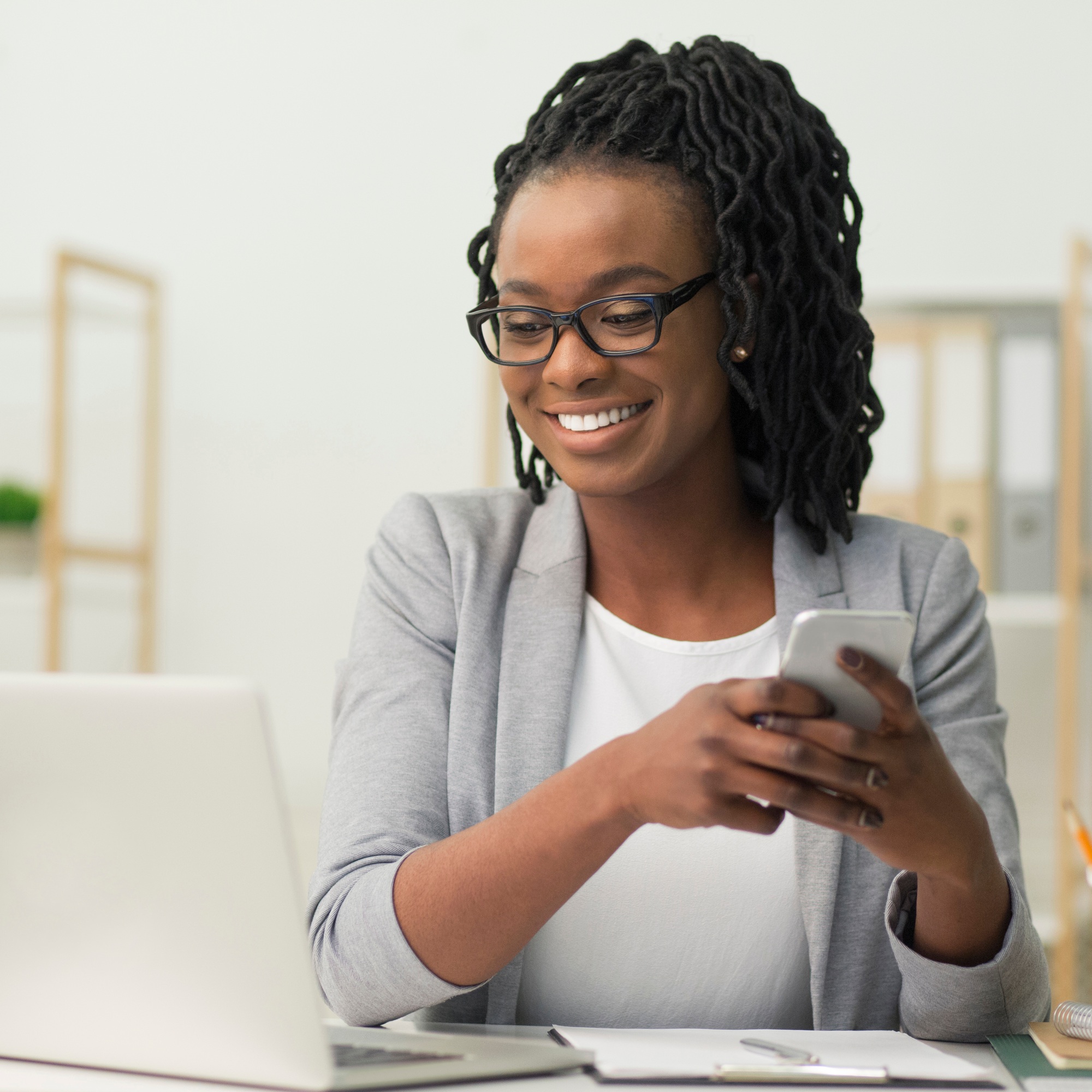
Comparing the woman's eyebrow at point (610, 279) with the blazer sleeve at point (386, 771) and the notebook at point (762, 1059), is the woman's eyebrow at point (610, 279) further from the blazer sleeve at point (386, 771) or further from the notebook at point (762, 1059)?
the notebook at point (762, 1059)

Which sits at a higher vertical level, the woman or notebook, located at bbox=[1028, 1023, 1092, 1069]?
the woman

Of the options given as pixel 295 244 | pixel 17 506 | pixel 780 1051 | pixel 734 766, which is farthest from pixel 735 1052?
pixel 295 244

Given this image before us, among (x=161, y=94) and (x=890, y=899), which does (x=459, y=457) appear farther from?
(x=890, y=899)

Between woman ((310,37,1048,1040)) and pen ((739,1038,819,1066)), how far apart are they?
0.48 feet

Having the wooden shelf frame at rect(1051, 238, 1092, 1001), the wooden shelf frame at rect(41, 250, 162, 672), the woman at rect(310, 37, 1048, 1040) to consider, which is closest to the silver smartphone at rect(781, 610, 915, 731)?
the woman at rect(310, 37, 1048, 1040)

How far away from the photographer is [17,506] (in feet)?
10.6

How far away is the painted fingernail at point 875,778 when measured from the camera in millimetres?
826

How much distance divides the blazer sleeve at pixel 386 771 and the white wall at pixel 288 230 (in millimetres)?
2090

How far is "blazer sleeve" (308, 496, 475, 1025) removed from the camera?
0.99 meters

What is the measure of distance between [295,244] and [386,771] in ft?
8.41

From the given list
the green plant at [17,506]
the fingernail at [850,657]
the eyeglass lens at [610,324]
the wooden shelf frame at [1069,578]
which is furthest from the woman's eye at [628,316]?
the green plant at [17,506]

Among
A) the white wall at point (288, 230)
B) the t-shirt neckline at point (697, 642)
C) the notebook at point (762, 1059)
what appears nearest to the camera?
the notebook at point (762, 1059)

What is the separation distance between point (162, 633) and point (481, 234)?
7.82 feet

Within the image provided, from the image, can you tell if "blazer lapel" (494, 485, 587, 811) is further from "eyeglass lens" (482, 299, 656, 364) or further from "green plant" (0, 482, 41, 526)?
"green plant" (0, 482, 41, 526)
